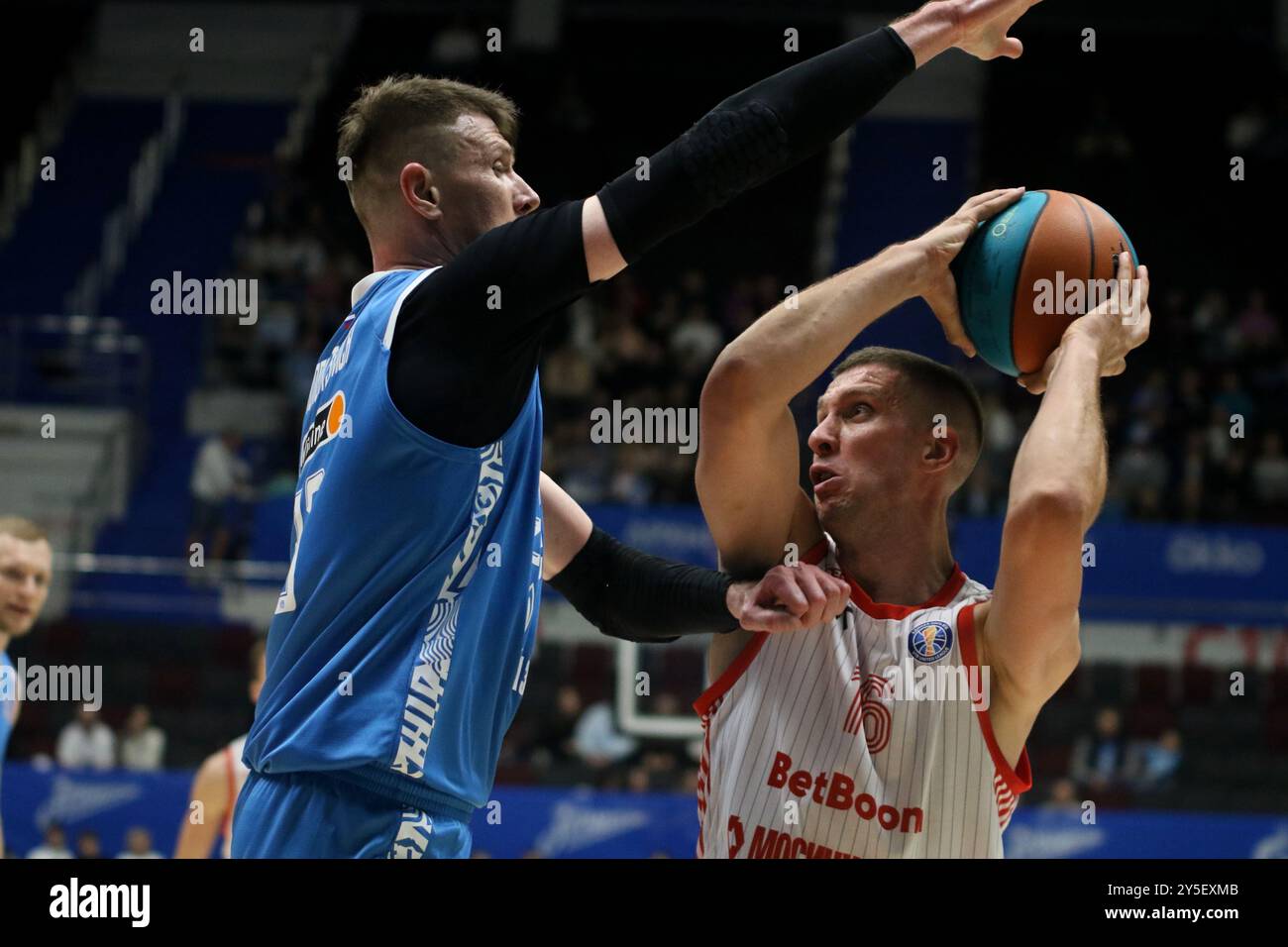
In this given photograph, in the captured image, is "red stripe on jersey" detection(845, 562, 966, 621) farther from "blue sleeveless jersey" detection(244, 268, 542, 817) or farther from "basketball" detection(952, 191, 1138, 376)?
"blue sleeveless jersey" detection(244, 268, 542, 817)

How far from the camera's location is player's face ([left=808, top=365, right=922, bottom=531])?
331 centimetres

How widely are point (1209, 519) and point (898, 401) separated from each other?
9.44m

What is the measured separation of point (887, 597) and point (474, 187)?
1.23 meters

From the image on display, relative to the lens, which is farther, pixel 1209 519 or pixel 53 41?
pixel 53 41

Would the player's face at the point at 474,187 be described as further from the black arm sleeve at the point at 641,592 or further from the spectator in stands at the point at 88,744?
the spectator in stands at the point at 88,744

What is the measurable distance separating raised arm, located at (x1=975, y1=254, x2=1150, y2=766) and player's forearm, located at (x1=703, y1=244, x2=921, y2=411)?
1.26ft

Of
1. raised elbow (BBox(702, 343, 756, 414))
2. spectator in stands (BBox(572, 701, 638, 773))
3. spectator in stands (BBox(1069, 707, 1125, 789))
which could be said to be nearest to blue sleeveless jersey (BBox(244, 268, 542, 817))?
raised elbow (BBox(702, 343, 756, 414))

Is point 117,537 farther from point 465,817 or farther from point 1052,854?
point 465,817

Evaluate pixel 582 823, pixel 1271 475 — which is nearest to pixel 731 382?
pixel 582 823

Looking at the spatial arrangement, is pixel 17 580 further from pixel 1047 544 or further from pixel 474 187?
pixel 1047 544

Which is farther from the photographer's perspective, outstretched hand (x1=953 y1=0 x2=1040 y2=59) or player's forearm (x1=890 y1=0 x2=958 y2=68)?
outstretched hand (x1=953 y1=0 x2=1040 y2=59)

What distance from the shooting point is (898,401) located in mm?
3350
